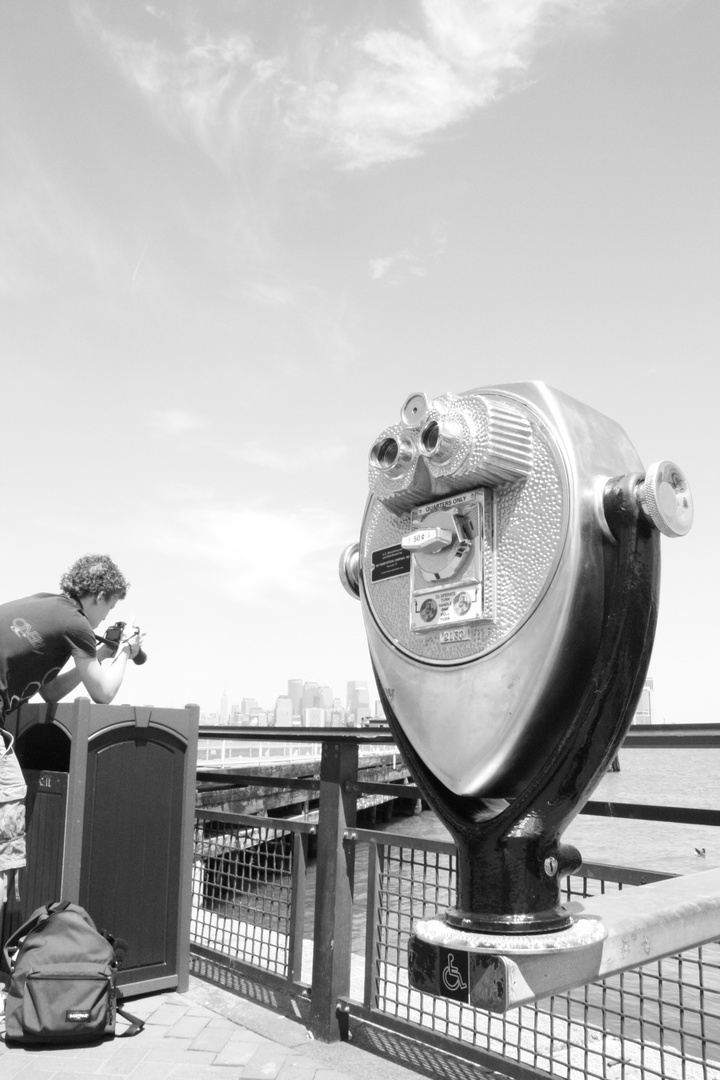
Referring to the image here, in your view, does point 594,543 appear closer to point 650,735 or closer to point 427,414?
point 427,414

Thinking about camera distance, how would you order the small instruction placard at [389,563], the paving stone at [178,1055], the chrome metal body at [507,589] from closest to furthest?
the chrome metal body at [507,589]
the small instruction placard at [389,563]
the paving stone at [178,1055]

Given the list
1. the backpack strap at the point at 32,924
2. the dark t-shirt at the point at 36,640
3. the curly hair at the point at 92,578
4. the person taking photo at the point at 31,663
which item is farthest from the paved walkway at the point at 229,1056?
the curly hair at the point at 92,578

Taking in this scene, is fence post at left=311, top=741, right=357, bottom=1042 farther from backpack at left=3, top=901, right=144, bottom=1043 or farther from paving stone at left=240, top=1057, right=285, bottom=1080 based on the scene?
backpack at left=3, top=901, right=144, bottom=1043

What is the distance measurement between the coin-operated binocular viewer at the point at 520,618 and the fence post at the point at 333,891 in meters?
1.88

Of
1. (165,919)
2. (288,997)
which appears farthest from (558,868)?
(165,919)

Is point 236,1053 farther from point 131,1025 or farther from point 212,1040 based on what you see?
point 131,1025

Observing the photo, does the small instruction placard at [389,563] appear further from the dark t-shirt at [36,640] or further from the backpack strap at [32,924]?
the backpack strap at [32,924]

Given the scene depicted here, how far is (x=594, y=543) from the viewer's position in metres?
1.13

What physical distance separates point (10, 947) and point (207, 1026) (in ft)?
2.32

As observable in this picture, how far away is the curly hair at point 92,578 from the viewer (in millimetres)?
3218

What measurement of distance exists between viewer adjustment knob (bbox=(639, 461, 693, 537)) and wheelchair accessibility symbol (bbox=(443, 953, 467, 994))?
Result: 1.84ft

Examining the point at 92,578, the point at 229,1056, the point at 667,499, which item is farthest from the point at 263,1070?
the point at 667,499

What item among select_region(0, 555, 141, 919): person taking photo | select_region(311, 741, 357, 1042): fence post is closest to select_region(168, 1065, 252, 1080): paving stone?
select_region(311, 741, 357, 1042): fence post

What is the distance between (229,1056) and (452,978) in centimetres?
219
